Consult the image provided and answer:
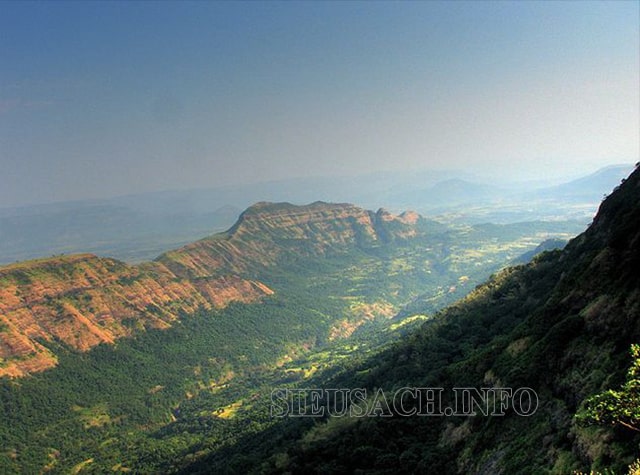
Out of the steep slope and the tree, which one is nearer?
the tree

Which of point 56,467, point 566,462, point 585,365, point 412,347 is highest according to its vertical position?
point 585,365

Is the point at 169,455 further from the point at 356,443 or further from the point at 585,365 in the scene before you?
the point at 585,365

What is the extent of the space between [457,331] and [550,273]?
35.8 m

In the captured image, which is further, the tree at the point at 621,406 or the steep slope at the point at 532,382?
the steep slope at the point at 532,382

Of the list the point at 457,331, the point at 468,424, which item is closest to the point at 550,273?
the point at 457,331

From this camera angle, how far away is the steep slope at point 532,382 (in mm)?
47250

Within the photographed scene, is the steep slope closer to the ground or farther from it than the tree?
closer to the ground

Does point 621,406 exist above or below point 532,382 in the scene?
above

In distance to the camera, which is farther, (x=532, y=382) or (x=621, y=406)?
(x=532, y=382)

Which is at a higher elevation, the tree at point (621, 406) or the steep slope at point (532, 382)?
the tree at point (621, 406)

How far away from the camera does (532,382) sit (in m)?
62.9

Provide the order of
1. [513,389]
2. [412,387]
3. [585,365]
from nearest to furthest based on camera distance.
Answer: [585,365] < [513,389] < [412,387]

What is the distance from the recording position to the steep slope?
47250 mm

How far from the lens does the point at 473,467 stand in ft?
201
